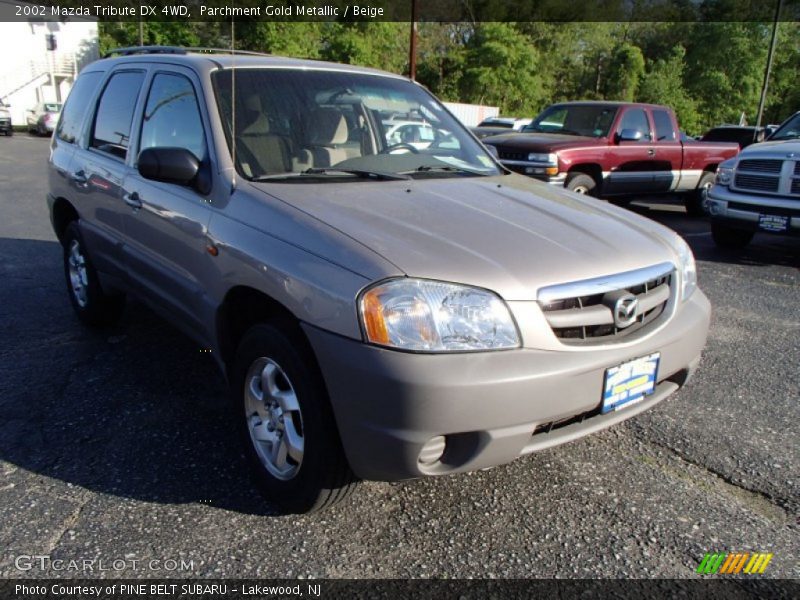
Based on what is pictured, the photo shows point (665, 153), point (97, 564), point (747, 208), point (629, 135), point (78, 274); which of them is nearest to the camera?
point (97, 564)

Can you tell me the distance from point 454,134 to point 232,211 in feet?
5.51

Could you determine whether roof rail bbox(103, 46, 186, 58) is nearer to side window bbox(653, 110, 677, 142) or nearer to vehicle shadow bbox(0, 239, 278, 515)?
vehicle shadow bbox(0, 239, 278, 515)

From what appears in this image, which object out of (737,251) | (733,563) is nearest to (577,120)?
(737,251)

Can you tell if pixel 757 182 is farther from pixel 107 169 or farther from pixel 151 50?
pixel 107 169

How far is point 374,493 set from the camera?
9.21 ft

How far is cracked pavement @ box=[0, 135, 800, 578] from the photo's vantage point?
2391 mm

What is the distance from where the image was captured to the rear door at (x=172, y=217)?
2998mm

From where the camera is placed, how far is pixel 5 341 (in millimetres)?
4395

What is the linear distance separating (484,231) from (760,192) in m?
6.02

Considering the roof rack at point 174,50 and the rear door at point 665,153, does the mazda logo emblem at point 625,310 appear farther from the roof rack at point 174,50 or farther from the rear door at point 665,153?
the rear door at point 665,153

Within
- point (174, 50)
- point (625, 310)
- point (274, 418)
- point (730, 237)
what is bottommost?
point (730, 237)

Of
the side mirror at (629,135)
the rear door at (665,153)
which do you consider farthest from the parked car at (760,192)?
the rear door at (665,153)

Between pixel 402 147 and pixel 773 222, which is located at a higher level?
pixel 402 147

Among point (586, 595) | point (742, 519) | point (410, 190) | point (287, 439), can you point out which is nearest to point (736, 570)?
point (742, 519)
